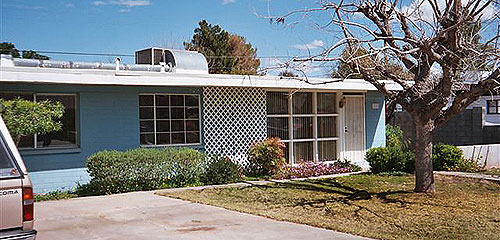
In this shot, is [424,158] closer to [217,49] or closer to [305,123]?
[305,123]

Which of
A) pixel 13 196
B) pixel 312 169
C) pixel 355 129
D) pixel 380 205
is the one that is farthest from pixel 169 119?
pixel 13 196

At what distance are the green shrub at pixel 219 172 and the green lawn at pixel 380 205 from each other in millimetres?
951

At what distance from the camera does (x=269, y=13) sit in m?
10.2

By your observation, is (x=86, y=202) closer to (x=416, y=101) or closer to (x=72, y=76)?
(x=72, y=76)

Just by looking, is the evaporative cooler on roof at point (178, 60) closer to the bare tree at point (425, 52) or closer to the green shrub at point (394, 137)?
the bare tree at point (425, 52)

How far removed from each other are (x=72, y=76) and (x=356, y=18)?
6.23 m

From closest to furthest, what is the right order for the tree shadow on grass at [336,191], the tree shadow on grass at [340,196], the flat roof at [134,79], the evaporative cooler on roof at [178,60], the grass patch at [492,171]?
1. the tree shadow on grass at [340,196]
2. the tree shadow on grass at [336,191]
3. the flat roof at [134,79]
4. the grass patch at [492,171]
5. the evaporative cooler on roof at [178,60]

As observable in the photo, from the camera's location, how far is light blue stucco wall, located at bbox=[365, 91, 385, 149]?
16875 mm

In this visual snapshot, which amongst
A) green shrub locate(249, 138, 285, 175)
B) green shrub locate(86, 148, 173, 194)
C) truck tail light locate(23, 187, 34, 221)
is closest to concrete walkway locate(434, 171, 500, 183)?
green shrub locate(249, 138, 285, 175)

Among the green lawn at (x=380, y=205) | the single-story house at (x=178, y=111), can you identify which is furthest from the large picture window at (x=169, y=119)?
the green lawn at (x=380, y=205)

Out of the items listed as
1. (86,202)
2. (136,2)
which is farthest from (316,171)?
(136,2)

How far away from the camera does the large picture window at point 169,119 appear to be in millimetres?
13039

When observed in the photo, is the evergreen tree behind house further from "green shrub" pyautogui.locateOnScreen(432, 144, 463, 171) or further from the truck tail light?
the truck tail light

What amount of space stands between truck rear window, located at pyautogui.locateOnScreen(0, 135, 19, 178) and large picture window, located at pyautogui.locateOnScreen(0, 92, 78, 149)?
6.93 meters
